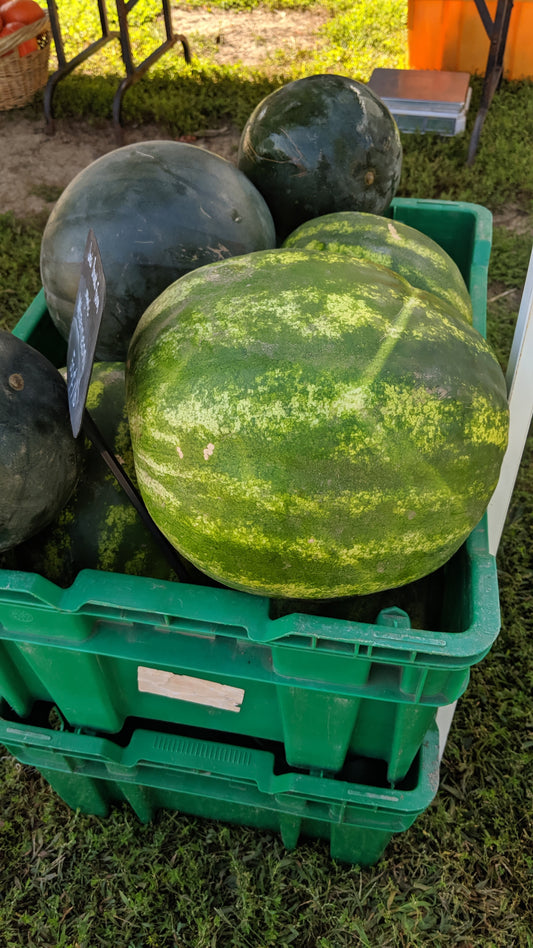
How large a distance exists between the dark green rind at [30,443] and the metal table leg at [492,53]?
3777mm

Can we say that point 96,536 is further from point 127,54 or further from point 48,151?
point 127,54

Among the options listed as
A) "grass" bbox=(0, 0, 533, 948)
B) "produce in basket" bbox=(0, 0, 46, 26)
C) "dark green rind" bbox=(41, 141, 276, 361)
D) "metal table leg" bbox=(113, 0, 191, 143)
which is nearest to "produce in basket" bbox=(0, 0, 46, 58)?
"produce in basket" bbox=(0, 0, 46, 26)

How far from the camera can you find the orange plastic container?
16.4ft

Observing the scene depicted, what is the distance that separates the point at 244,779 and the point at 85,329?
1.11 m

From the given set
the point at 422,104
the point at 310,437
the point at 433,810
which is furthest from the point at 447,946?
the point at 422,104

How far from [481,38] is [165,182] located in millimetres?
4525

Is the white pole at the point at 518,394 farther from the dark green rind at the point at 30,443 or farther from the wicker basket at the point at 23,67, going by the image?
the wicker basket at the point at 23,67

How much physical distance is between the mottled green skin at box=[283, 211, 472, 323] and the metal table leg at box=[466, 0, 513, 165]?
3.13 meters

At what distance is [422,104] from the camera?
15.0 ft

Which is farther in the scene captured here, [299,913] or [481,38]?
[481,38]

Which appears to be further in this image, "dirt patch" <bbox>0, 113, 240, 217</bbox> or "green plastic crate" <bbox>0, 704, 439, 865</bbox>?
"dirt patch" <bbox>0, 113, 240, 217</bbox>

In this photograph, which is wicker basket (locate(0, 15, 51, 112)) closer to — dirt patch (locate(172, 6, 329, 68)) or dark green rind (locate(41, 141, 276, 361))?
dirt patch (locate(172, 6, 329, 68))

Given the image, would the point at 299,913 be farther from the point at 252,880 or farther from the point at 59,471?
the point at 59,471

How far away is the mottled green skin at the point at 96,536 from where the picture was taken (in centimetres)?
159
